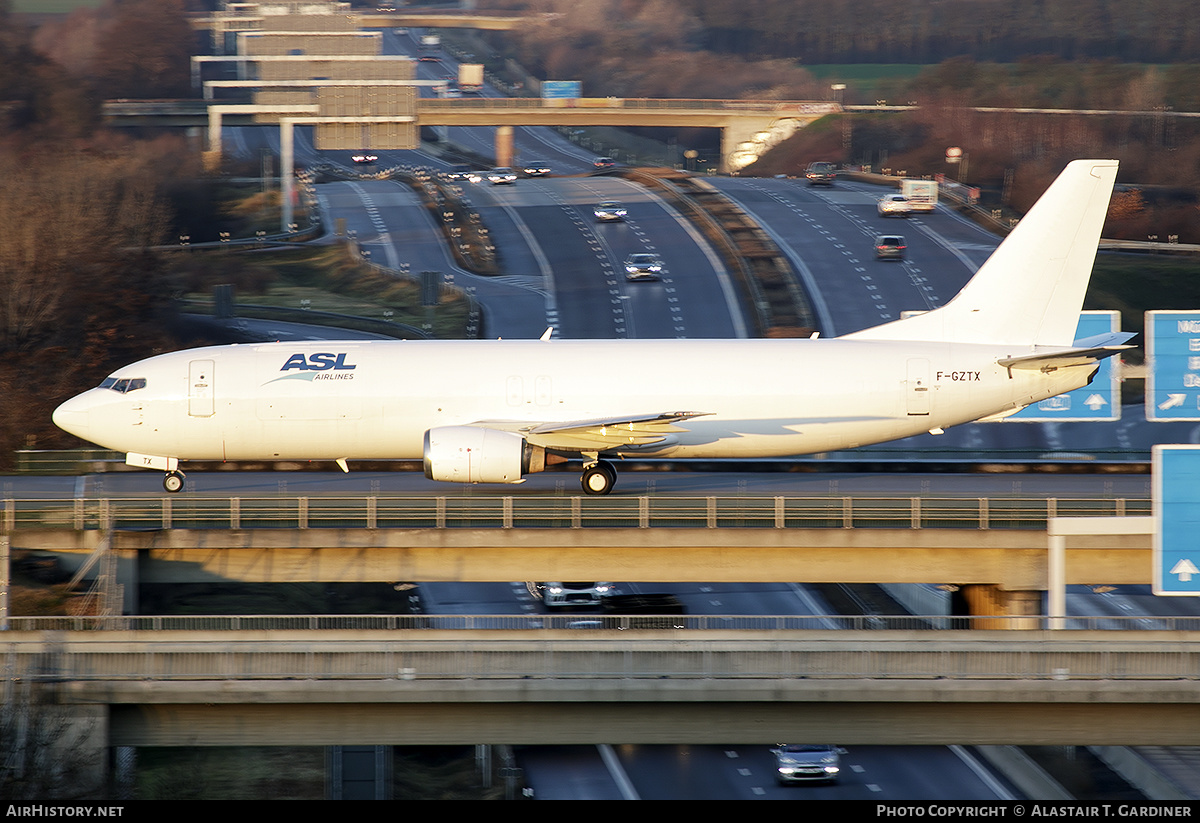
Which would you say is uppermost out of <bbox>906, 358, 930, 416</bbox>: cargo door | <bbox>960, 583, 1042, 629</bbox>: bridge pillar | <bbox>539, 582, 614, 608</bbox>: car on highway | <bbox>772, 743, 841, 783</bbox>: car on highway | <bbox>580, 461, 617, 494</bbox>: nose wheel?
<bbox>906, 358, 930, 416</bbox>: cargo door

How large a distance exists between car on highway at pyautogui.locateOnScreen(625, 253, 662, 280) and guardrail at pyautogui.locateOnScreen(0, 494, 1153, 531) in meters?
46.2

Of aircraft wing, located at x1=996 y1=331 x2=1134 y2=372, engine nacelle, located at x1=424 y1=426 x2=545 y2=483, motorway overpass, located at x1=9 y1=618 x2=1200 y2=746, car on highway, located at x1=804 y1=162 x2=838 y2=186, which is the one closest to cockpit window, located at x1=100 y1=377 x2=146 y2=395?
engine nacelle, located at x1=424 y1=426 x2=545 y2=483

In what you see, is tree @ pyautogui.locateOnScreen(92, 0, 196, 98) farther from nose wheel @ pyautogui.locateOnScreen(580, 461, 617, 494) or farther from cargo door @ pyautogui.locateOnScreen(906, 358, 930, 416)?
cargo door @ pyautogui.locateOnScreen(906, 358, 930, 416)

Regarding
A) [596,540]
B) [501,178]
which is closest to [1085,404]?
[596,540]

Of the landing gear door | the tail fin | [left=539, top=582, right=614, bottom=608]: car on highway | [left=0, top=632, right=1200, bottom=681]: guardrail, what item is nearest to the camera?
[left=0, top=632, right=1200, bottom=681]: guardrail

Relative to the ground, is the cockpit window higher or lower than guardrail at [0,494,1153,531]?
higher

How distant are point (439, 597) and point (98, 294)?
92.4 feet

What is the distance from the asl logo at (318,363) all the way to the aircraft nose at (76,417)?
614cm

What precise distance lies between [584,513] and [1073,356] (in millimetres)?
14689

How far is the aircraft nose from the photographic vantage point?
3909 cm

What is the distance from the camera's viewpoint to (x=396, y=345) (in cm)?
3991

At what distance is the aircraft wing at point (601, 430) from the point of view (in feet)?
121

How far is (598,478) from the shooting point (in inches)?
1531

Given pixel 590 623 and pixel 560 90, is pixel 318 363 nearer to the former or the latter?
pixel 590 623
